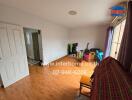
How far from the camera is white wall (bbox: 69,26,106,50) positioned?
5.17 metres

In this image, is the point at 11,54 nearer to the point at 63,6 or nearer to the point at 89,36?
the point at 63,6

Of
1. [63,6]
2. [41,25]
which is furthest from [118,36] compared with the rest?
[41,25]

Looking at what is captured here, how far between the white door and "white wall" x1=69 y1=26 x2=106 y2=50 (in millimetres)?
4179

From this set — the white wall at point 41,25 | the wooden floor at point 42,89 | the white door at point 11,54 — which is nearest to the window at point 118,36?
the wooden floor at point 42,89

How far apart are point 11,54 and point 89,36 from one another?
4808 mm

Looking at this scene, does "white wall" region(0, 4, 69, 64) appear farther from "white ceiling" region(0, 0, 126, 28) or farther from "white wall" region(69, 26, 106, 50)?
"white wall" region(69, 26, 106, 50)

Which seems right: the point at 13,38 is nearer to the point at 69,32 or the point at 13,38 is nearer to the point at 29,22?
the point at 29,22

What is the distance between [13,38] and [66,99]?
2.32 meters

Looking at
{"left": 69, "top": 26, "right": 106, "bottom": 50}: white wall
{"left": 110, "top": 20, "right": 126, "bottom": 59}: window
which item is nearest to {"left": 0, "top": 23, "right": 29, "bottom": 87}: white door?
{"left": 110, "top": 20, "right": 126, "bottom": 59}: window

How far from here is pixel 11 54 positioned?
7.59 ft

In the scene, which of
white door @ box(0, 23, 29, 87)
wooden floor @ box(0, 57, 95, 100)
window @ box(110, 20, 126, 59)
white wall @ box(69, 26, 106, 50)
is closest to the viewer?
wooden floor @ box(0, 57, 95, 100)

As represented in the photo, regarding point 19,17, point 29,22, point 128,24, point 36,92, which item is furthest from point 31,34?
point 128,24

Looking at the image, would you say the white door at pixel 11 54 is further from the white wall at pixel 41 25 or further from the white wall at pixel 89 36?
the white wall at pixel 89 36

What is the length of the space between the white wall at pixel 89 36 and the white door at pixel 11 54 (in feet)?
13.7
